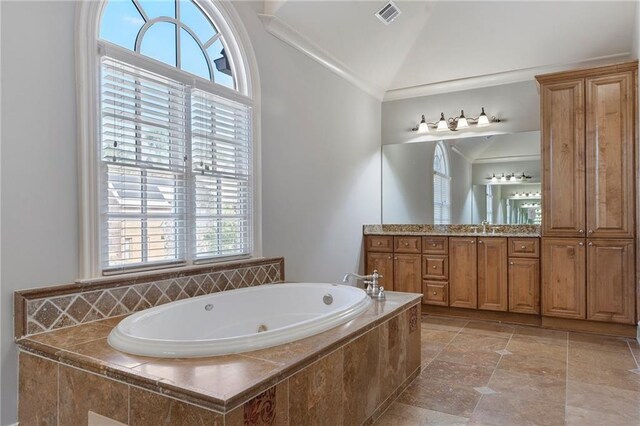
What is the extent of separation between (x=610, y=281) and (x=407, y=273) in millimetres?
1810

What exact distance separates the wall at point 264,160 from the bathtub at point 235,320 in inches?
18.8

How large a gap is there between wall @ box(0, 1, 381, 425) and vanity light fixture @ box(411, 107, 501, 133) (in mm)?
587

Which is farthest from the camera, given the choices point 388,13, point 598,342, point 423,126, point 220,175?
point 423,126

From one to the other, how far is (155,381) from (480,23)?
4216mm

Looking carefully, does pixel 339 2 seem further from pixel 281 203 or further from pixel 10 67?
pixel 10 67

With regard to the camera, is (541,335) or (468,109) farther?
(468,109)

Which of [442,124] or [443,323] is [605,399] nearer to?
[443,323]

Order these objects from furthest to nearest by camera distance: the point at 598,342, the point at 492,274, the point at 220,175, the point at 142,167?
the point at 492,274, the point at 598,342, the point at 220,175, the point at 142,167

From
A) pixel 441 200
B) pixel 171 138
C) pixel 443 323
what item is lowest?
pixel 443 323

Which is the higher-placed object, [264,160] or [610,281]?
[264,160]

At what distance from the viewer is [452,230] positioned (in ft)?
15.4

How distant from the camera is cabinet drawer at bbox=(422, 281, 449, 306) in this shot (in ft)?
14.2

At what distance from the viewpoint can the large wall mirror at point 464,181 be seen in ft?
14.0

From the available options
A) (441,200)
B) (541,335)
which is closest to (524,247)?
(541,335)
